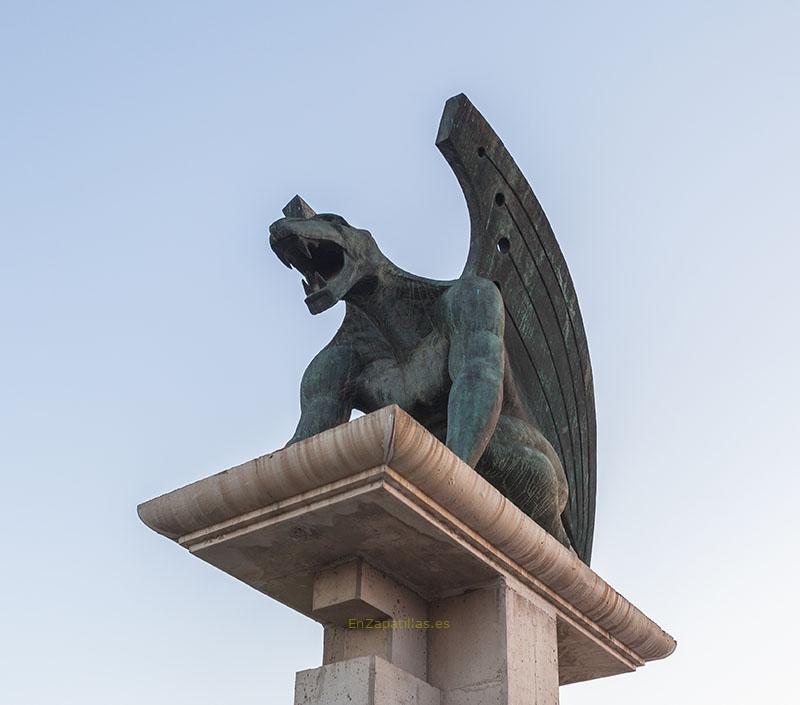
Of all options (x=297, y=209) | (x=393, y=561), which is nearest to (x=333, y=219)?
(x=297, y=209)

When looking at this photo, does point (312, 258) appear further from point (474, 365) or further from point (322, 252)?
point (474, 365)

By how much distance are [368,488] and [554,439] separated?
2.88m

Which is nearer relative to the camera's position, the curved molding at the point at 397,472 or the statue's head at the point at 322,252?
the curved molding at the point at 397,472

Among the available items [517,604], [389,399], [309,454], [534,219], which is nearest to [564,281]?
[534,219]

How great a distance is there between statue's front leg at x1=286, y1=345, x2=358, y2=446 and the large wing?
935mm

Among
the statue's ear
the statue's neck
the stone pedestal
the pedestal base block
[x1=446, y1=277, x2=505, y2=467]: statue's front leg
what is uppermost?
the statue's ear

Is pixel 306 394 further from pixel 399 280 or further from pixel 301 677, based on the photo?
pixel 301 677

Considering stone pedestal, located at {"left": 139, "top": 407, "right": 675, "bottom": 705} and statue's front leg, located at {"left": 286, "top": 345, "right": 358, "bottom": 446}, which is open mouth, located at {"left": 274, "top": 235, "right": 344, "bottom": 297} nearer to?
statue's front leg, located at {"left": 286, "top": 345, "right": 358, "bottom": 446}

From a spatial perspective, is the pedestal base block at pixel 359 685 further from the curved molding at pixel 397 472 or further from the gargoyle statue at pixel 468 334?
the gargoyle statue at pixel 468 334

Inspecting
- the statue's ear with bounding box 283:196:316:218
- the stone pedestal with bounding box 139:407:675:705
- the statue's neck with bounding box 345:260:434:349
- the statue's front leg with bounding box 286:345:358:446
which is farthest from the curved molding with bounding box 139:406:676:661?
the statue's ear with bounding box 283:196:316:218

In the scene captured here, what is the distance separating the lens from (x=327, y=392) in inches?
282

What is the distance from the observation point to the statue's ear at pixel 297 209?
7117 millimetres

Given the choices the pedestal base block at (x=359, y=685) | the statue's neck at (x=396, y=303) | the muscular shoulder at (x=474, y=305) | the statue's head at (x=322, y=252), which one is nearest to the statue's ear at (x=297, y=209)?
the statue's head at (x=322, y=252)

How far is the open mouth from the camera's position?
6.78 m
